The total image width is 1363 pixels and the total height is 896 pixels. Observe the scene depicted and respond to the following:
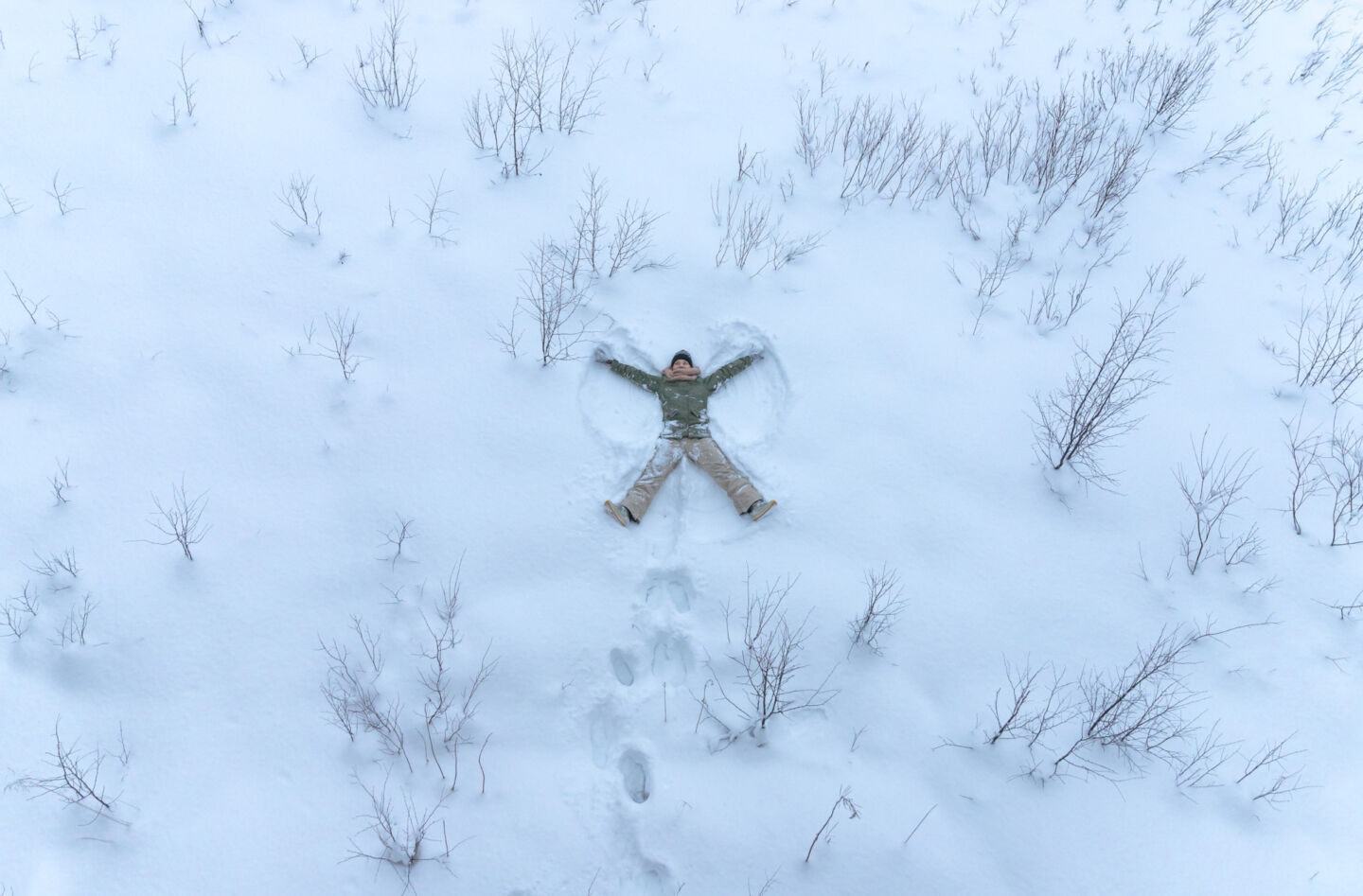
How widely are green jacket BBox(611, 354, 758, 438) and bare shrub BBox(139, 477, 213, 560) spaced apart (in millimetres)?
2776

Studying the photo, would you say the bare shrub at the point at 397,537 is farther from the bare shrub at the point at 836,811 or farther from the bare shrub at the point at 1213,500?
the bare shrub at the point at 1213,500

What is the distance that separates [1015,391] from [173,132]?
23.1 feet

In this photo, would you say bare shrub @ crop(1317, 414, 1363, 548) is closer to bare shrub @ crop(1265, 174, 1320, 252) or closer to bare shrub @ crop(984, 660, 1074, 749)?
bare shrub @ crop(1265, 174, 1320, 252)

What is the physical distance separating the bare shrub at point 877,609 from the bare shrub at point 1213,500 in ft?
6.34

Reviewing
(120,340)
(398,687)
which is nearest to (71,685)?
(398,687)

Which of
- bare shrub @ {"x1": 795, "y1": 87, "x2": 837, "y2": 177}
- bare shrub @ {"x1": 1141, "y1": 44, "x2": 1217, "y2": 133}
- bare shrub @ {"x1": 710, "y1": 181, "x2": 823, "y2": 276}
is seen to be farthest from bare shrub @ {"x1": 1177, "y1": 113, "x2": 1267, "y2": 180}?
bare shrub @ {"x1": 710, "y1": 181, "x2": 823, "y2": 276}

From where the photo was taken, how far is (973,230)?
223 inches

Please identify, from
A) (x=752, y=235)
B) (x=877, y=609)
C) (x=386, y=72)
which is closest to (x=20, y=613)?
(x=877, y=609)

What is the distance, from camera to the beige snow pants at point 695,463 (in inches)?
170

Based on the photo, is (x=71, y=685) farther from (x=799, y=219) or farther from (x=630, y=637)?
(x=799, y=219)

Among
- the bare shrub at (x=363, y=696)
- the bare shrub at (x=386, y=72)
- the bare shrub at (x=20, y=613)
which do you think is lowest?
the bare shrub at (x=363, y=696)

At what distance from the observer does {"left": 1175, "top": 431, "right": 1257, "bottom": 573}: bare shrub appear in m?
4.30

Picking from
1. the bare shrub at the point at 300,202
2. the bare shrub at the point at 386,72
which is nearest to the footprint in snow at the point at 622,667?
the bare shrub at the point at 300,202

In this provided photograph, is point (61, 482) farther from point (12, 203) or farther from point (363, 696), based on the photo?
point (12, 203)
